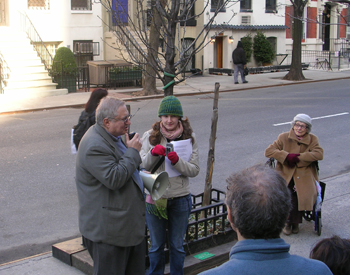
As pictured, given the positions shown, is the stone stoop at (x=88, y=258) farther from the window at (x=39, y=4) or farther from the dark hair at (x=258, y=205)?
the window at (x=39, y=4)

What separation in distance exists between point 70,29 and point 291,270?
21.3 metres

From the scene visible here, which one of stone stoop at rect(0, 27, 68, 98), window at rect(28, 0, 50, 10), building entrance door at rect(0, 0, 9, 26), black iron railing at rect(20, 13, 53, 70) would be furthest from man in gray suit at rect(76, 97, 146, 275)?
window at rect(28, 0, 50, 10)

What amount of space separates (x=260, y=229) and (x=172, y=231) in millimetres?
2159

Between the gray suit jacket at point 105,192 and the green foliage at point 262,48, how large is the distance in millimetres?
27471

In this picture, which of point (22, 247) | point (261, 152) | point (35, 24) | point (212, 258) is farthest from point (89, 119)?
point (35, 24)

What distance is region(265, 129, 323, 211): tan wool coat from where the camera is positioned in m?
5.28

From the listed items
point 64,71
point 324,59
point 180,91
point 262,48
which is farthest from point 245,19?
point 64,71

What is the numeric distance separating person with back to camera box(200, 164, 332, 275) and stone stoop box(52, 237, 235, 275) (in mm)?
2475

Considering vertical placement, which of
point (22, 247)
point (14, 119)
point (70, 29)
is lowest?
point (22, 247)

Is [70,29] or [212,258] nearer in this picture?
[212,258]

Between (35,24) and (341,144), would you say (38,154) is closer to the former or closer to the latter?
(341,144)

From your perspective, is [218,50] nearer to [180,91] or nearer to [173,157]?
[180,91]

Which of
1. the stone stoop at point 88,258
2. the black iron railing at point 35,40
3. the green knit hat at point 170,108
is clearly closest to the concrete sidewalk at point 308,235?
the stone stoop at point 88,258

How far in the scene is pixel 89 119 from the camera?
5352 millimetres
